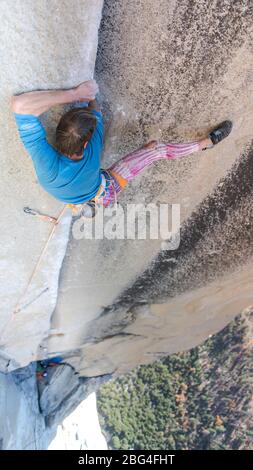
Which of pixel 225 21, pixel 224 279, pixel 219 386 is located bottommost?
pixel 219 386

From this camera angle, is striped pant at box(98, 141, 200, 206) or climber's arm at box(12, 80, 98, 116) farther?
striped pant at box(98, 141, 200, 206)

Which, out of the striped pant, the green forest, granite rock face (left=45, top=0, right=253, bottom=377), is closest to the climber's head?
granite rock face (left=45, top=0, right=253, bottom=377)

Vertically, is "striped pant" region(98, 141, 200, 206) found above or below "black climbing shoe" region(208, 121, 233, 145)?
below

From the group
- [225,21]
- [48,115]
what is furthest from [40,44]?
[225,21]

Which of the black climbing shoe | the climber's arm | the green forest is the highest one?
the black climbing shoe

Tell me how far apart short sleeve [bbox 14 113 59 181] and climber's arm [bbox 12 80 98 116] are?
0.02 m

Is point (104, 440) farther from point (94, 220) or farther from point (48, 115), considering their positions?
point (48, 115)

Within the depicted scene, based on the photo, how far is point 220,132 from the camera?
2.26m

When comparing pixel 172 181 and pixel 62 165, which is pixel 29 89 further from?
pixel 172 181

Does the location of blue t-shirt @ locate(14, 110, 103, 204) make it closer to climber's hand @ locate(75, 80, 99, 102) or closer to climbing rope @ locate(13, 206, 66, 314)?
climber's hand @ locate(75, 80, 99, 102)

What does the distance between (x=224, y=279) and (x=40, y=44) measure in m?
2.17

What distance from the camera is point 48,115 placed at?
1928 mm

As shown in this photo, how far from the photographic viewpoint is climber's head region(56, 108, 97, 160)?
182cm

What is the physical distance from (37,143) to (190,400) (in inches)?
191
